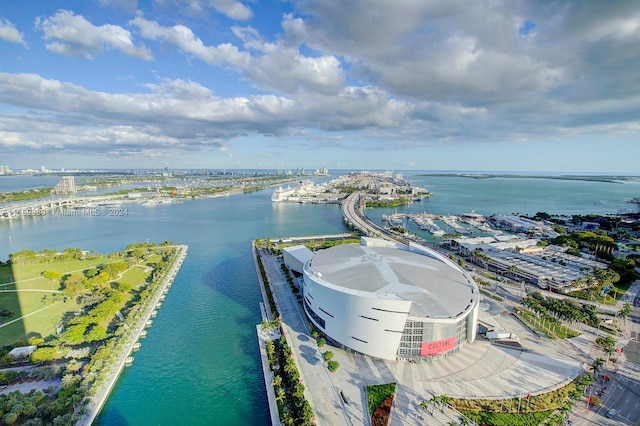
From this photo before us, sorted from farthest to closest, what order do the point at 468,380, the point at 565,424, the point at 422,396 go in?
1. the point at 468,380
2. the point at 422,396
3. the point at 565,424

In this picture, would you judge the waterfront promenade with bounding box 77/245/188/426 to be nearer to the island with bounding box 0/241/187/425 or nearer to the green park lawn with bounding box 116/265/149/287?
the island with bounding box 0/241/187/425

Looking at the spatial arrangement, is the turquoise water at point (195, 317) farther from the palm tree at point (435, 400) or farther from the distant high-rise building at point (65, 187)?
the distant high-rise building at point (65, 187)

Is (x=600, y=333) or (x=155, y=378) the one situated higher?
(x=600, y=333)

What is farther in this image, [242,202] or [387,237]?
[242,202]

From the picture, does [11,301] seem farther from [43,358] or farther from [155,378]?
[155,378]

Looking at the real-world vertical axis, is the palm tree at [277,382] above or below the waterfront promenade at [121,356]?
above

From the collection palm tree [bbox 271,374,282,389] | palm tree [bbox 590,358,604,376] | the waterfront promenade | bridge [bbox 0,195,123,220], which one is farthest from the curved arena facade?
bridge [bbox 0,195,123,220]

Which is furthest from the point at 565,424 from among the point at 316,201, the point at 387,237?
the point at 316,201

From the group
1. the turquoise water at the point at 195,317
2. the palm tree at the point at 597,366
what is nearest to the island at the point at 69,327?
the turquoise water at the point at 195,317
